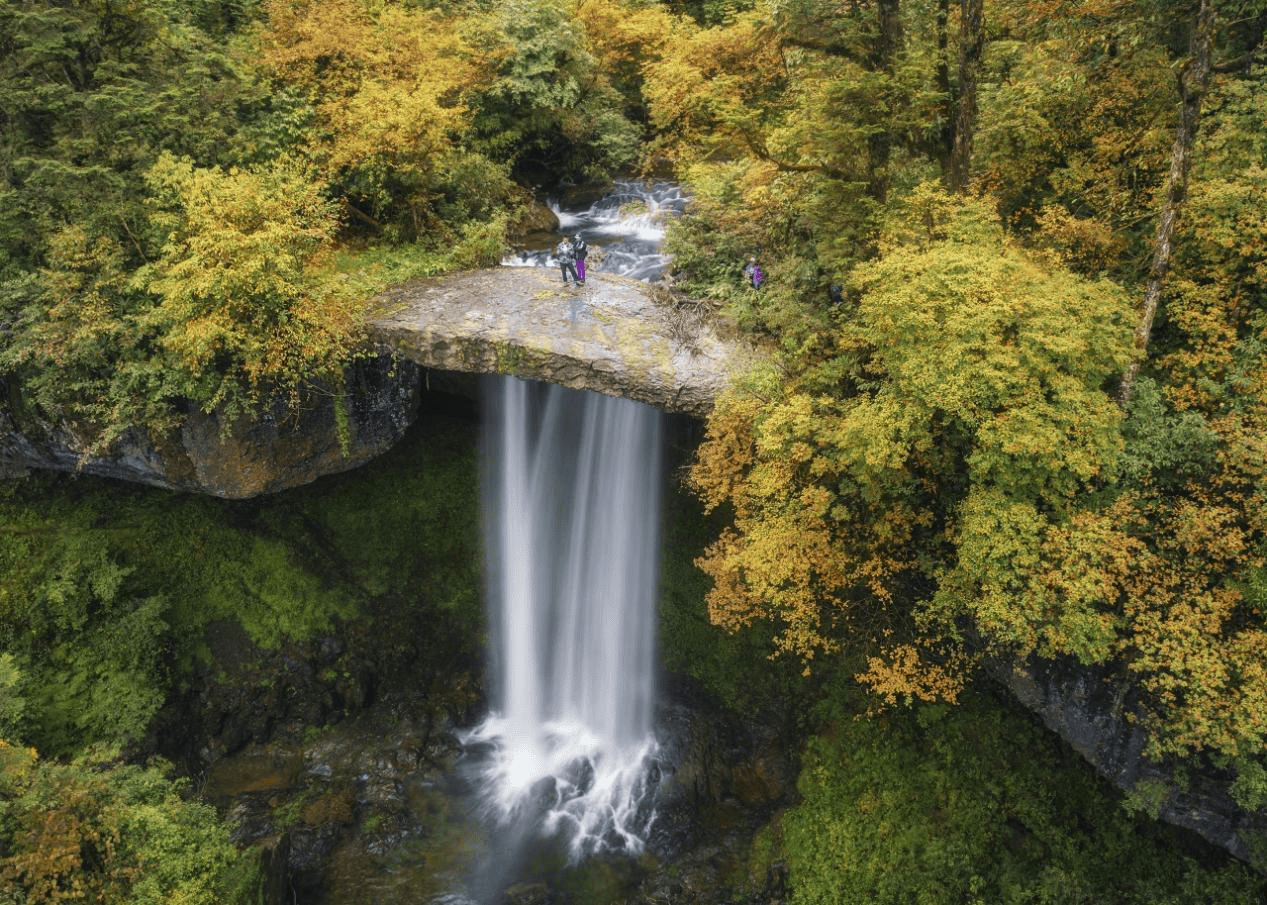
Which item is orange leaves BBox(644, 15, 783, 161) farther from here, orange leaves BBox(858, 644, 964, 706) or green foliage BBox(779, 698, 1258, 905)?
green foliage BBox(779, 698, 1258, 905)

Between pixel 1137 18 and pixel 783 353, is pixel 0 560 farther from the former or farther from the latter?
pixel 1137 18

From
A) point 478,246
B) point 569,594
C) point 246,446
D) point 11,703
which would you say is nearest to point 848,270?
point 478,246

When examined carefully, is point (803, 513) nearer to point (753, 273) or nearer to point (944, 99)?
point (753, 273)

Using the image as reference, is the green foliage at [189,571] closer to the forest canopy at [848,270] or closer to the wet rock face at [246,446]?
the forest canopy at [848,270]

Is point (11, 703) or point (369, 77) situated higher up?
point (369, 77)

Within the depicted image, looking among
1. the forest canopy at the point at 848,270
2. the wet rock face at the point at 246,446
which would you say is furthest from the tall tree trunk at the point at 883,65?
the wet rock face at the point at 246,446

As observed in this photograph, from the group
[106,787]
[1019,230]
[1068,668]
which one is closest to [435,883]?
[106,787]
